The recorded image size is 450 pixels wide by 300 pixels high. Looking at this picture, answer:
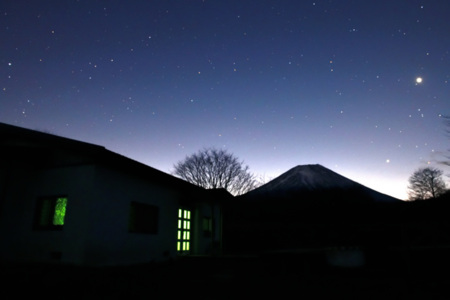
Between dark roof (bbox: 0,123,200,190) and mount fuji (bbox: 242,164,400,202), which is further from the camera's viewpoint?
mount fuji (bbox: 242,164,400,202)

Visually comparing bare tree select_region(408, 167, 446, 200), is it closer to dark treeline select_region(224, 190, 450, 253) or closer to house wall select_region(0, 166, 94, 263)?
dark treeline select_region(224, 190, 450, 253)

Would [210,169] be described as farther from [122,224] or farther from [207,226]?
[122,224]

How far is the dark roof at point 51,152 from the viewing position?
8.08 meters

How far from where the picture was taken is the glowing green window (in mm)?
13195

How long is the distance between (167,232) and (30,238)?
4.46m

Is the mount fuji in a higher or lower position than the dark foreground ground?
higher

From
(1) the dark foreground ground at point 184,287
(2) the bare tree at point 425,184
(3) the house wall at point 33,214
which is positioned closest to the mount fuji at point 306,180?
(2) the bare tree at point 425,184

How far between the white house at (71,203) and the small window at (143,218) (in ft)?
0.11

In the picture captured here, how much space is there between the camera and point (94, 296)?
14.8 ft

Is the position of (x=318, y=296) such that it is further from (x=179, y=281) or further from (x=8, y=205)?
(x=8, y=205)

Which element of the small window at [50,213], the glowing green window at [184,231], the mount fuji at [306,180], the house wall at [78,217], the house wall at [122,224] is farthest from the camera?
the mount fuji at [306,180]

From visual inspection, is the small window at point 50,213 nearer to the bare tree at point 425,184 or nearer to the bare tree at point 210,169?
the bare tree at point 210,169

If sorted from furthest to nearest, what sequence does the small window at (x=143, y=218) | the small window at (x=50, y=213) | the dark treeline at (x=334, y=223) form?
the dark treeline at (x=334, y=223), the small window at (x=143, y=218), the small window at (x=50, y=213)

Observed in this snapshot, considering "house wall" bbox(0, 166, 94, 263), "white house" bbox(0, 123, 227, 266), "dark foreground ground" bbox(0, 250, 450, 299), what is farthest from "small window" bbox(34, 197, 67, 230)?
"dark foreground ground" bbox(0, 250, 450, 299)
